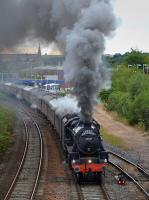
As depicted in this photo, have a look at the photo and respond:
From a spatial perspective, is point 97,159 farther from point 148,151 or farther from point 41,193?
point 148,151

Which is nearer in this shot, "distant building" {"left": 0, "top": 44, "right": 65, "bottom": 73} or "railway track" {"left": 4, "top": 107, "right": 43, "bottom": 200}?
"railway track" {"left": 4, "top": 107, "right": 43, "bottom": 200}

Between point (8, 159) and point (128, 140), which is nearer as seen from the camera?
point (8, 159)

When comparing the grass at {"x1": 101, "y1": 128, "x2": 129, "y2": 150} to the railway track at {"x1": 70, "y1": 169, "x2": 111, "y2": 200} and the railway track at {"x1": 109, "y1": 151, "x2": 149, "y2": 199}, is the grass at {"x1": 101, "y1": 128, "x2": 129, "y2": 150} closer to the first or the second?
the railway track at {"x1": 109, "y1": 151, "x2": 149, "y2": 199}

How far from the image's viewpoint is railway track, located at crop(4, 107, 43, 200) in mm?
15957

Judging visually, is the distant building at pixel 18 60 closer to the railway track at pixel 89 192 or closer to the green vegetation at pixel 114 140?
the railway track at pixel 89 192

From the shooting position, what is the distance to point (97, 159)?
17469mm

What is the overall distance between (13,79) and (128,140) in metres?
49.2

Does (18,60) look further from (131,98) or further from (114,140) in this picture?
(131,98)

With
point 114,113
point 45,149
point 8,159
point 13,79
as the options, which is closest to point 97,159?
point 8,159

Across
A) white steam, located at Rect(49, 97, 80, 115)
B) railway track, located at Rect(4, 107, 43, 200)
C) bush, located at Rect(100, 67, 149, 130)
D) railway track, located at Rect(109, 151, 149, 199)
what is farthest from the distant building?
bush, located at Rect(100, 67, 149, 130)

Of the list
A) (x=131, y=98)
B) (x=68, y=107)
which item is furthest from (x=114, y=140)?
(x=131, y=98)

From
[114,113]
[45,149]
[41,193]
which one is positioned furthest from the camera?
[114,113]

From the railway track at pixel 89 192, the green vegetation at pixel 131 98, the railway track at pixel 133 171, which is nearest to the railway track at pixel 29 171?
the railway track at pixel 89 192

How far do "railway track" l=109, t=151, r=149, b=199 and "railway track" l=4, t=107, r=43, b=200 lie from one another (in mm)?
3686
